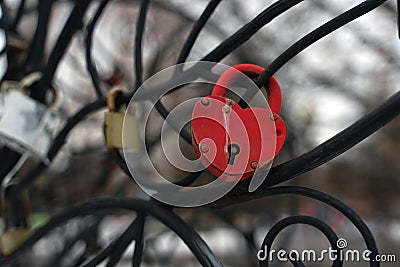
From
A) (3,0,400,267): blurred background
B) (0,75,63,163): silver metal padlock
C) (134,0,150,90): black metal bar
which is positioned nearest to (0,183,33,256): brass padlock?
(0,75,63,163): silver metal padlock

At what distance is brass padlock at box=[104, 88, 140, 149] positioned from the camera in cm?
32

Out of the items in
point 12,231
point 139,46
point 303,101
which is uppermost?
point 303,101

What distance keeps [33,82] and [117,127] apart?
0.12 metres

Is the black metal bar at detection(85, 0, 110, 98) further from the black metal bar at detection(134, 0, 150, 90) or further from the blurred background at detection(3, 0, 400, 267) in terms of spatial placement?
the blurred background at detection(3, 0, 400, 267)

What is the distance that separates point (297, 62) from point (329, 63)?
69 millimetres

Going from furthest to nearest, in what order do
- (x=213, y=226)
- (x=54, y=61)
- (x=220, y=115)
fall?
1. (x=213, y=226)
2. (x=54, y=61)
3. (x=220, y=115)

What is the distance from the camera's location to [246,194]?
0.25 metres

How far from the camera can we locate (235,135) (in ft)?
0.78

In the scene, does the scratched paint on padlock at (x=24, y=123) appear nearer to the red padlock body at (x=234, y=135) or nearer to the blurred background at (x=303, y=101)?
the red padlock body at (x=234, y=135)

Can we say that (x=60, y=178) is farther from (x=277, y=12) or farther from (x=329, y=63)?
(x=277, y=12)

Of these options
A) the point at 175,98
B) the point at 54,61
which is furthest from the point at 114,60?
the point at 54,61

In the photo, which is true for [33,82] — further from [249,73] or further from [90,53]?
[249,73]

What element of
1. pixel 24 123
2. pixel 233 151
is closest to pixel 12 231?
pixel 24 123

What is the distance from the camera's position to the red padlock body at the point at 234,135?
235 mm
